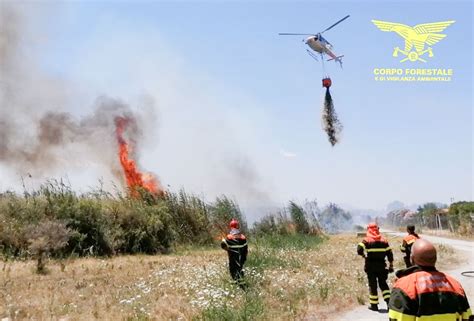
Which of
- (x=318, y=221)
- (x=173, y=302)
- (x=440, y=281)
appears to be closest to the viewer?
(x=440, y=281)

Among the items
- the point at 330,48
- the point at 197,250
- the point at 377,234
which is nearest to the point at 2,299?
the point at 377,234

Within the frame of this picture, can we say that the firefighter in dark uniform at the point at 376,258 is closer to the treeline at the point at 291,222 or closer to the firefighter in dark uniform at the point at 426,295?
the firefighter in dark uniform at the point at 426,295

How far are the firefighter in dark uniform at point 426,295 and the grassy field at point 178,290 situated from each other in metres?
4.54

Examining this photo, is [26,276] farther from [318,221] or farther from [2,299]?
[318,221]

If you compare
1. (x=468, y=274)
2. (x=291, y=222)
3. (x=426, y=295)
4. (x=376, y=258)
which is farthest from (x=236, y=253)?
(x=291, y=222)

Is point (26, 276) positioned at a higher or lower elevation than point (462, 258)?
higher

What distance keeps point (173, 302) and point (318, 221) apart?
2314 cm

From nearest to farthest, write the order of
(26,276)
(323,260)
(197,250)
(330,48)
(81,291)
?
(81,291), (26,276), (323,260), (197,250), (330,48)

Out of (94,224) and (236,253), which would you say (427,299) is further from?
(94,224)

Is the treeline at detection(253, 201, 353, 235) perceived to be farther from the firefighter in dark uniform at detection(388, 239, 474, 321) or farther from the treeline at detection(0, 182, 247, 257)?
the firefighter in dark uniform at detection(388, 239, 474, 321)

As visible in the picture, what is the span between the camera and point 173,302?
9578 mm

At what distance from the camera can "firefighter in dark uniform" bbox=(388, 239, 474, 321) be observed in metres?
3.57

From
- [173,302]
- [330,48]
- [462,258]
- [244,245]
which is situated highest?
[330,48]

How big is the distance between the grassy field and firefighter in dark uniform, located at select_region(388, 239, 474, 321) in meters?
4.54
